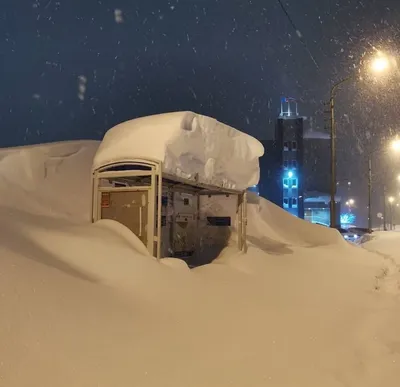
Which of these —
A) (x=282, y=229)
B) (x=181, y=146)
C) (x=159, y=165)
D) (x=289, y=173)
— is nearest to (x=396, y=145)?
(x=282, y=229)

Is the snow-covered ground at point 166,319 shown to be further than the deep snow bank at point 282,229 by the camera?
No

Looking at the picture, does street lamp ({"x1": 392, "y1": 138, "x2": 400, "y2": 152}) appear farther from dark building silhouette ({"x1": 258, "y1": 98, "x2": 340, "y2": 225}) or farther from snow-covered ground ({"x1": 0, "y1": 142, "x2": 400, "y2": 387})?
dark building silhouette ({"x1": 258, "y1": 98, "x2": 340, "y2": 225})

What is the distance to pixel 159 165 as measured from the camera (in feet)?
27.7

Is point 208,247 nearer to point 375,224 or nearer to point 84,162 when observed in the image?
point 84,162

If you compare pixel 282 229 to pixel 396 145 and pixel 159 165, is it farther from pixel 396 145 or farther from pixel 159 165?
pixel 159 165

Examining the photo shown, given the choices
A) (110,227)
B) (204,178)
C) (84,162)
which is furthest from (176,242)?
(84,162)

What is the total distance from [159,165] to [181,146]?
914mm

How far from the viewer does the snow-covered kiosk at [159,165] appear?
28.2 feet

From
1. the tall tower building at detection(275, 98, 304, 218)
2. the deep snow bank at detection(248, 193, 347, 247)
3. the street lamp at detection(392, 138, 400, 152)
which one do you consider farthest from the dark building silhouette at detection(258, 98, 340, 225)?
the deep snow bank at detection(248, 193, 347, 247)

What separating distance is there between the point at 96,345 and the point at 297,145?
65550mm

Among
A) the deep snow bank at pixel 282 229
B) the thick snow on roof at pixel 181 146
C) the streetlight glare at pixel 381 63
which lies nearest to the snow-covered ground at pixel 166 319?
the thick snow on roof at pixel 181 146

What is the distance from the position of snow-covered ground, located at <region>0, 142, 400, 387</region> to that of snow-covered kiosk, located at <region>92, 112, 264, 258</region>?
48 centimetres

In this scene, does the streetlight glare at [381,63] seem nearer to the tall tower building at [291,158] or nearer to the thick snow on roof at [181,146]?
the thick snow on roof at [181,146]

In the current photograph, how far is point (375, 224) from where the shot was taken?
3976 inches
